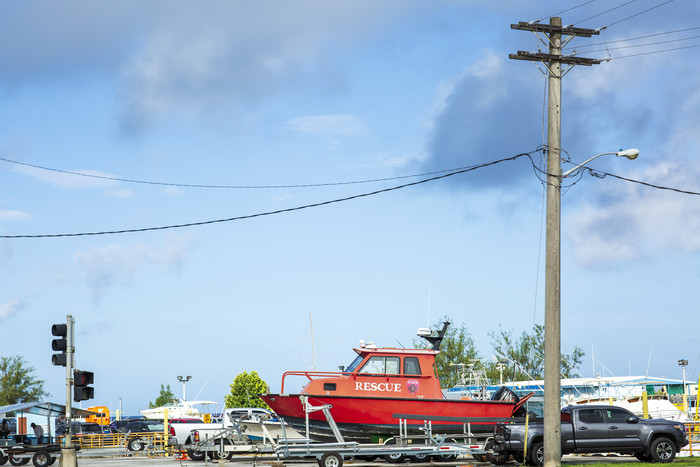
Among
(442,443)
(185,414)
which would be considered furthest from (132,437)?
(442,443)

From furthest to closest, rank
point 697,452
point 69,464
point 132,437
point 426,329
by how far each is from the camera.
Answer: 1. point 132,437
2. point 697,452
3. point 426,329
4. point 69,464

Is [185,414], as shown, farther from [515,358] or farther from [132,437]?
[515,358]

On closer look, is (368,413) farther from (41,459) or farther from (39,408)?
(39,408)

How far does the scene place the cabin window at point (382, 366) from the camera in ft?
85.9

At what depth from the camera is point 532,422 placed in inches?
964

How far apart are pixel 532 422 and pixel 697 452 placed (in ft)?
29.9

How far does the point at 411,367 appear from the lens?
26.3 meters

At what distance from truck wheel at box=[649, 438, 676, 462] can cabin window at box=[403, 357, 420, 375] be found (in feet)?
22.8

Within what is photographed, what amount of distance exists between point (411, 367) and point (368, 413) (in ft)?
6.46

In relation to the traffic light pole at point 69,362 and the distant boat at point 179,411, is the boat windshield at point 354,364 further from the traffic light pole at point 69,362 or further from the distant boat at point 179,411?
the distant boat at point 179,411

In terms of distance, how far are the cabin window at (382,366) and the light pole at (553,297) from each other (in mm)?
6898

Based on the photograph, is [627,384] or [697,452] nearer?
[697,452]

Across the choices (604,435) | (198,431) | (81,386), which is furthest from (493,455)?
(198,431)

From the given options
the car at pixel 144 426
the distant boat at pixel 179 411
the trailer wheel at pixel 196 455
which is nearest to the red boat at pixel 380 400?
the trailer wheel at pixel 196 455
